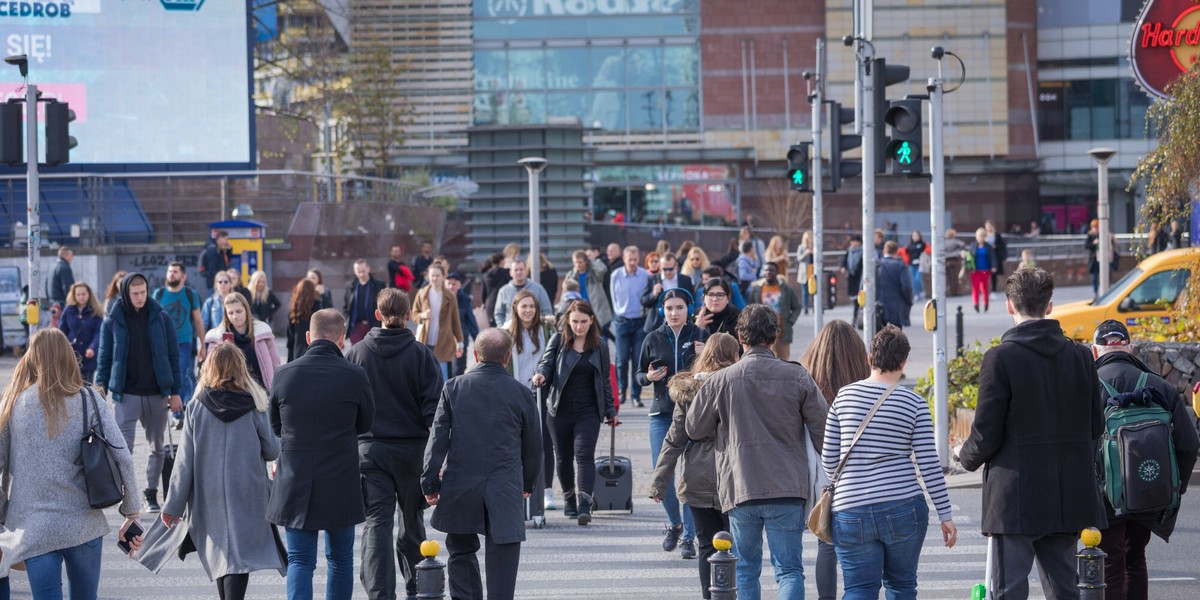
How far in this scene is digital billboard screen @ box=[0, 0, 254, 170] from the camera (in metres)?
28.5

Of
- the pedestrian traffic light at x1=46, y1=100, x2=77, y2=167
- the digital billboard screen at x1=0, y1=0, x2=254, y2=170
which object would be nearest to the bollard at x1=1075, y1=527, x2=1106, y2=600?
the pedestrian traffic light at x1=46, y1=100, x2=77, y2=167

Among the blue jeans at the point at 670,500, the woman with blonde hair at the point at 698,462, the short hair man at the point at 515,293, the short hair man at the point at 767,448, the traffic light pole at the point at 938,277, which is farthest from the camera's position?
the short hair man at the point at 515,293

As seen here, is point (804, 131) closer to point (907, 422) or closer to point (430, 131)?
point (430, 131)

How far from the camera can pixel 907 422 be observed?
6438mm

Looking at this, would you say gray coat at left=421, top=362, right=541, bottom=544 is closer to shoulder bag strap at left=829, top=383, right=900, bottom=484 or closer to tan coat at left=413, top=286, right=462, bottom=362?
shoulder bag strap at left=829, top=383, right=900, bottom=484

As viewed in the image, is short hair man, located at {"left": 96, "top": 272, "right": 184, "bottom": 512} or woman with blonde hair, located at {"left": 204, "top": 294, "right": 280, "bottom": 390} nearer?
short hair man, located at {"left": 96, "top": 272, "right": 184, "bottom": 512}

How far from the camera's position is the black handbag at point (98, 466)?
6727 mm

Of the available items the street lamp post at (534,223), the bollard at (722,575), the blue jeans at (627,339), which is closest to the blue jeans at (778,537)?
the bollard at (722,575)

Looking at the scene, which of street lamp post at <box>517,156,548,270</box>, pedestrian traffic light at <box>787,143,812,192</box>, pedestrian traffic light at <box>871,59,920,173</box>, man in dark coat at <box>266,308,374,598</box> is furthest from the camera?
street lamp post at <box>517,156,548,270</box>

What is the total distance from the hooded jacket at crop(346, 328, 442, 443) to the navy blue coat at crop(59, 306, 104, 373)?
6.25m

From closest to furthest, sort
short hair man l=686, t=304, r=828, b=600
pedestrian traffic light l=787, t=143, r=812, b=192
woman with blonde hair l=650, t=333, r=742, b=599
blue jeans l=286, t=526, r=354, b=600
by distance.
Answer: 1. short hair man l=686, t=304, r=828, b=600
2. blue jeans l=286, t=526, r=354, b=600
3. woman with blonde hair l=650, t=333, r=742, b=599
4. pedestrian traffic light l=787, t=143, r=812, b=192

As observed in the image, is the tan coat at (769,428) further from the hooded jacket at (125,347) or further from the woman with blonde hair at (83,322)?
the woman with blonde hair at (83,322)

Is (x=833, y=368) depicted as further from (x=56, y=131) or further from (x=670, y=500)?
(x=56, y=131)

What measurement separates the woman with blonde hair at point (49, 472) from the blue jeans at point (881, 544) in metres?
3.25
